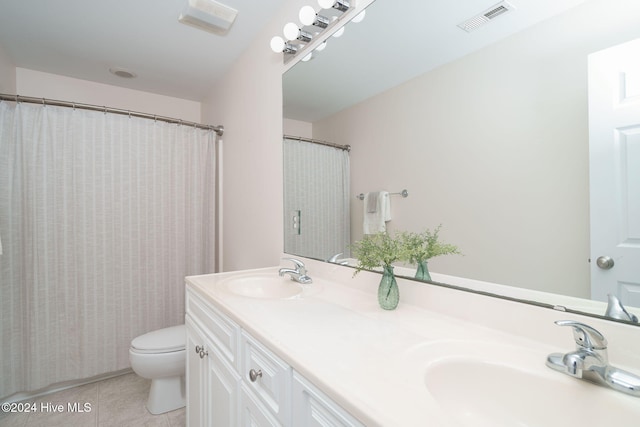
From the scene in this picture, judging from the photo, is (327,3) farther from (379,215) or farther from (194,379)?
(194,379)

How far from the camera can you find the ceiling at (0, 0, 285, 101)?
161cm

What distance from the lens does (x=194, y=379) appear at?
1.30m

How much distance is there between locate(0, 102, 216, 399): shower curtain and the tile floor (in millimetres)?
112

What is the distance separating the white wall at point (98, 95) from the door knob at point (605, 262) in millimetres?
3087

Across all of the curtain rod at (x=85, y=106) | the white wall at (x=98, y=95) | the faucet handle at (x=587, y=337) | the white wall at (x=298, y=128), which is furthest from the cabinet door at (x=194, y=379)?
the white wall at (x=98, y=95)

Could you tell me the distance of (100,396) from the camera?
1.91 m

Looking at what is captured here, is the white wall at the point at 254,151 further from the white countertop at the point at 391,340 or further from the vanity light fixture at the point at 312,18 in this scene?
the white countertop at the point at 391,340

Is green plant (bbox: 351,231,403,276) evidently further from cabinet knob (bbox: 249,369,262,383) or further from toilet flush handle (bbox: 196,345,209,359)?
toilet flush handle (bbox: 196,345,209,359)

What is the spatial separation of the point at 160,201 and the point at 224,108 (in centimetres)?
90

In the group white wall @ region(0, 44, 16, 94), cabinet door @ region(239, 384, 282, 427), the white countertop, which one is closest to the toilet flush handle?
the white countertop

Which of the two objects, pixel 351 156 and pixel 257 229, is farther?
pixel 257 229

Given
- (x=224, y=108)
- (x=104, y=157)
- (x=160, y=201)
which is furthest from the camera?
(x=224, y=108)

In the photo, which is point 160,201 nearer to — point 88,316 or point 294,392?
point 88,316

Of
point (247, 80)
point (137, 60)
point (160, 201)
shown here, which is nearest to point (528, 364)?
point (247, 80)
